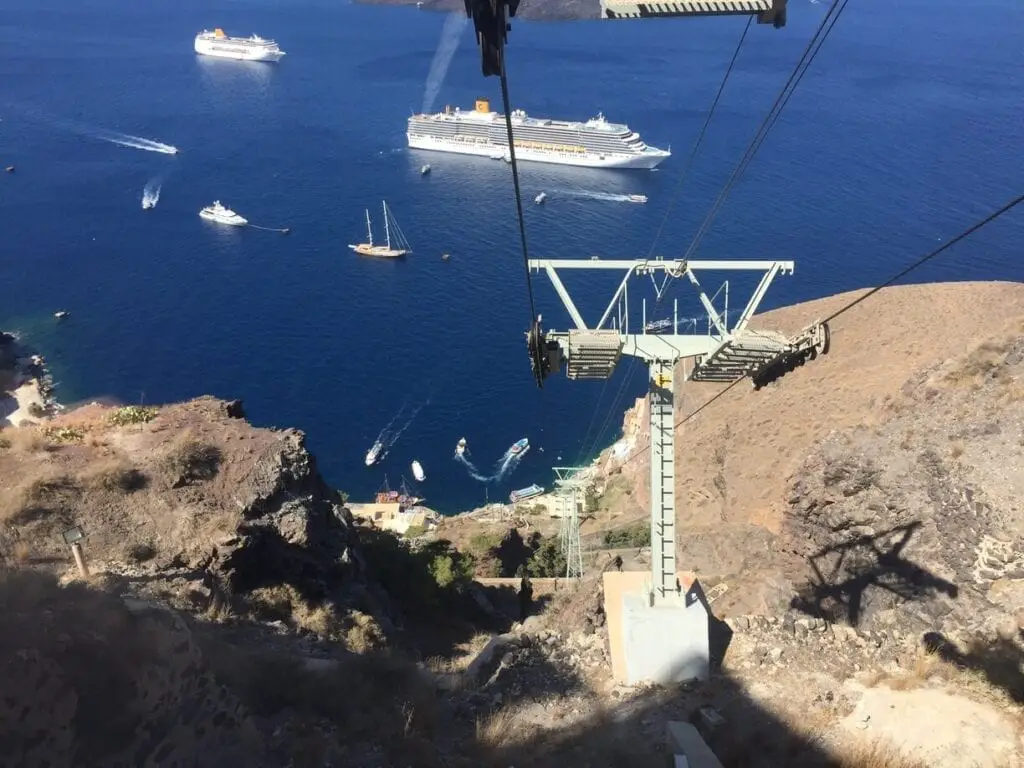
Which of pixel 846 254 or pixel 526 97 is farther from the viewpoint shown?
pixel 526 97

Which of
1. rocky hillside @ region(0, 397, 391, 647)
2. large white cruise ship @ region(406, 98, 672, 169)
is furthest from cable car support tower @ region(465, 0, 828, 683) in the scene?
large white cruise ship @ region(406, 98, 672, 169)

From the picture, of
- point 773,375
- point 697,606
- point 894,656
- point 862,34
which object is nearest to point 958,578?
point 894,656

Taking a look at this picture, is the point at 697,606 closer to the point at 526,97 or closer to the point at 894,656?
the point at 894,656

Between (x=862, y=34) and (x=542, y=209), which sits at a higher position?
(x=862, y=34)

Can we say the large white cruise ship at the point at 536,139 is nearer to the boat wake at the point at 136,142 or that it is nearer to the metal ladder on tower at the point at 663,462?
the boat wake at the point at 136,142

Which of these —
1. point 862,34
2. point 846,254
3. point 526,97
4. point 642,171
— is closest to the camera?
point 846,254

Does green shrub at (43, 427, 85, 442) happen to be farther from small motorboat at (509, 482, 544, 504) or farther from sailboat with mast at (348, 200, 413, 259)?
sailboat with mast at (348, 200, 413, 259)

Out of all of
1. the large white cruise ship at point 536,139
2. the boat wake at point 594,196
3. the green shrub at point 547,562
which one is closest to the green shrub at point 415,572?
the green shrub at point 547,562

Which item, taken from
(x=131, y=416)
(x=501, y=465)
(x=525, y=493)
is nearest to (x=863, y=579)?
(x=131, y=416)
